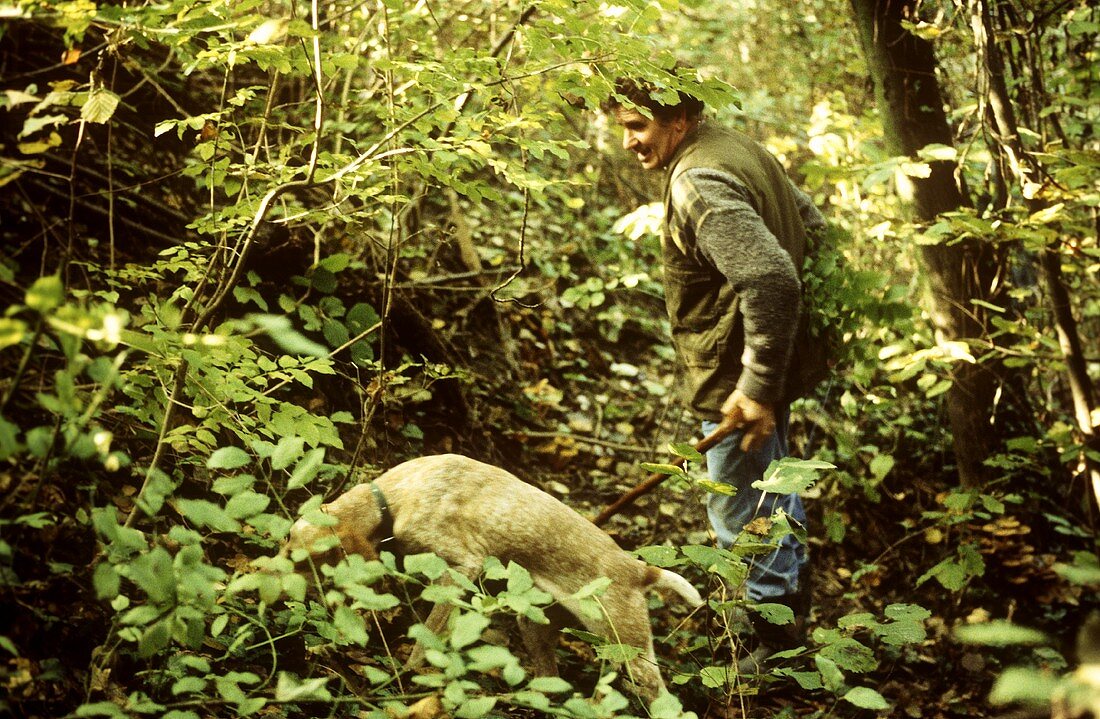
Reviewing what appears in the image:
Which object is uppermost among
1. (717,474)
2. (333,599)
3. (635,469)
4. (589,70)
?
(589,70)

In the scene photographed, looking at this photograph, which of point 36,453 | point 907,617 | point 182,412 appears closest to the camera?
point 36,453

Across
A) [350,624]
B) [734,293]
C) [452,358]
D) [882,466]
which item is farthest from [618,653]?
[452,358]

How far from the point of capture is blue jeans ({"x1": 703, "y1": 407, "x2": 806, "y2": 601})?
3.25 metres

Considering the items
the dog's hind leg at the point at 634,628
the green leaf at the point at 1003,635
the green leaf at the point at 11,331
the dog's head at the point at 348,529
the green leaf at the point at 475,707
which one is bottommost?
the dog's hind leg at the point at 634,628

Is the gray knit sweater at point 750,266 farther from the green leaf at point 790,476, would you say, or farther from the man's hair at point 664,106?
the green leaf at point 790,476

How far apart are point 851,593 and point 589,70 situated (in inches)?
155

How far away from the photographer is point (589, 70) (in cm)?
252

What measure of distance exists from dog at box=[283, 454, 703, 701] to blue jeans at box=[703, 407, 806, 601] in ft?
1.33

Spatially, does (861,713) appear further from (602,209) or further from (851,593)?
(602,209)

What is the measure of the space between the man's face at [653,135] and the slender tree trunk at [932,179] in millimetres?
1479

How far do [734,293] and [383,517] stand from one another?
1.76 meters

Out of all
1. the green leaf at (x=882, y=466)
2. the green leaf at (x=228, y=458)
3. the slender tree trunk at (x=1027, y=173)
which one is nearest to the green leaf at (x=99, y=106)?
the green leaf at (x=228, y=458)

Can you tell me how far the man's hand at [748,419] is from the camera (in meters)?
3.03

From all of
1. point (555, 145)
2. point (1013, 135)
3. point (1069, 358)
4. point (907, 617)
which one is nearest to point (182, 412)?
point (555, 145)
